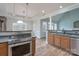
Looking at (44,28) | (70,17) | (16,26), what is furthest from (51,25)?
(16,26)

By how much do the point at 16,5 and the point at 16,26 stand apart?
1.41 feet

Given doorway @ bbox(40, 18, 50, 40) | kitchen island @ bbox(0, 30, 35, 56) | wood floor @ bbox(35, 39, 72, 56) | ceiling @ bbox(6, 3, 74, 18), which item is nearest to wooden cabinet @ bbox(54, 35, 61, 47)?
wood floor @ bbox(35, 39, 72, 56)

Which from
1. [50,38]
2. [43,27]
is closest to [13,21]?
[43,27]

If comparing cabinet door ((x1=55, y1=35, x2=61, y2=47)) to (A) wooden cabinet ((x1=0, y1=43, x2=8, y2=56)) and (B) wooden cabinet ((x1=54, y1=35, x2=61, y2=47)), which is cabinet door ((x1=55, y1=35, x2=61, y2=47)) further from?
(A) wooden cabinet ((x1=0, y1=43, x2=8, y2=56))

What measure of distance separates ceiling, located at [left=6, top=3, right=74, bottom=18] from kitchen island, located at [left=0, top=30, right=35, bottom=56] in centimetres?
42

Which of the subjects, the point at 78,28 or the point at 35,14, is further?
the point at 78,28

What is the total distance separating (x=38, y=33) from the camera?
7.13 ft

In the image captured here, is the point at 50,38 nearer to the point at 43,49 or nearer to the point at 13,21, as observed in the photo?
the point at 43,49

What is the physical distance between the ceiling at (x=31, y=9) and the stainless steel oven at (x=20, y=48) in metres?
0.65

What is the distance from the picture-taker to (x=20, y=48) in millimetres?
1979

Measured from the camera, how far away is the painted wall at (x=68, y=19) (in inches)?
90.4

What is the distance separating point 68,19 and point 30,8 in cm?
106

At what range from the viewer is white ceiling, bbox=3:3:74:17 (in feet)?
5.99

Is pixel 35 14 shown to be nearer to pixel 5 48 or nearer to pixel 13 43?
pixel 13 43
